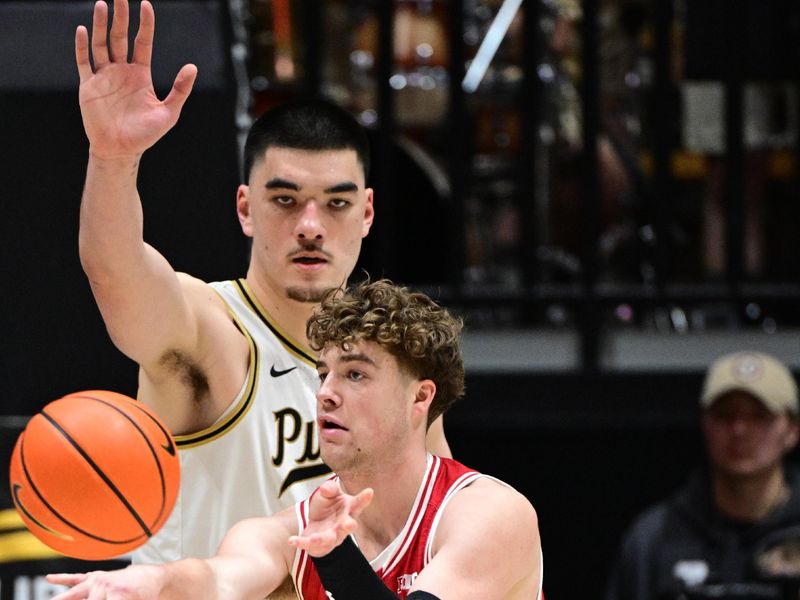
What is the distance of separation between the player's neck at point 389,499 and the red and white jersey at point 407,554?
28mm

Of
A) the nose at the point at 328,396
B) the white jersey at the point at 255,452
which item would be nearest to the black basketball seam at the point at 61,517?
the white jersey at the point at 255,452

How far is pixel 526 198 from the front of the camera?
7.48 meters

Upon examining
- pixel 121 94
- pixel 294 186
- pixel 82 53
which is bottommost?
pixel 294 186

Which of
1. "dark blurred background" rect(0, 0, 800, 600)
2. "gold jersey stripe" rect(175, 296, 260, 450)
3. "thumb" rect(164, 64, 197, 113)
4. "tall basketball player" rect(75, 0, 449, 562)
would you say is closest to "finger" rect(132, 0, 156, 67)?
"thumb" rect(164, 64, 197, 113)

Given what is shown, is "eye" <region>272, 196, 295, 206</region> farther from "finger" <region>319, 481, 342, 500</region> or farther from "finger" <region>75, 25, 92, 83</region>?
"finger" <region>319, 481, 342, 500</region>

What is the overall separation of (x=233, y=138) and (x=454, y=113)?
80.9 inches

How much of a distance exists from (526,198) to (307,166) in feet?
10.3

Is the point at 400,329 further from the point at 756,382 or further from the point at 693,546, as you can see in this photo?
the point at 756,382

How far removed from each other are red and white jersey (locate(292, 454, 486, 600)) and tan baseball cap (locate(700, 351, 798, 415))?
9.72ft

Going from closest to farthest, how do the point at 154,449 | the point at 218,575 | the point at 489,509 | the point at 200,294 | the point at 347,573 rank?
the point at 347,573 < the point at 218,575 < the point at 489,509 < the point at 154,449 < the point at 200,294

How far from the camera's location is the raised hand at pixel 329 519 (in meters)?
3.28

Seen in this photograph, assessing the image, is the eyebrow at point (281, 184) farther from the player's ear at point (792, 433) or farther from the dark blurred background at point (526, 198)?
the player's ear at point (792, 433)

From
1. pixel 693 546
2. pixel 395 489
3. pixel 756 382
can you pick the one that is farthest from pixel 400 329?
pixel 756 382

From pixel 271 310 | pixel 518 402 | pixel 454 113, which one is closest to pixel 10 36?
pixel 271 310
